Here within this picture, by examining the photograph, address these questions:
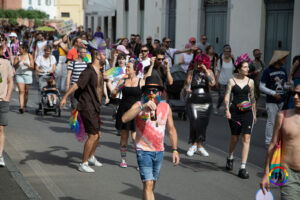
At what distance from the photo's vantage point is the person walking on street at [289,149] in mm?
5312

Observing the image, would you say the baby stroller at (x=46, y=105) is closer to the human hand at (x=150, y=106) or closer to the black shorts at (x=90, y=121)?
the black shorts at (x=90, y=121)

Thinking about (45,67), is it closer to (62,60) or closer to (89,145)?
(62,60)

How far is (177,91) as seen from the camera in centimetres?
1485

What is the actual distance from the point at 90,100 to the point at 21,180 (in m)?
1.65

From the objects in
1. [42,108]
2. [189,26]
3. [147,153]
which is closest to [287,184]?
[147,153]

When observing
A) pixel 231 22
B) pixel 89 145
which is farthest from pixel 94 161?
pixel 231 22

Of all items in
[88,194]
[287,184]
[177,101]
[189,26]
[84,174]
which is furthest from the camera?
[189,26]

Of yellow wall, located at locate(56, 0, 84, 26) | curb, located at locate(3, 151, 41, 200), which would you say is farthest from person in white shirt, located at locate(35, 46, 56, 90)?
yellow wall, located at locate(56, 0, 84, 26)

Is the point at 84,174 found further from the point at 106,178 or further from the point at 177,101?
the point at 177,101

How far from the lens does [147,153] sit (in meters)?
6.07

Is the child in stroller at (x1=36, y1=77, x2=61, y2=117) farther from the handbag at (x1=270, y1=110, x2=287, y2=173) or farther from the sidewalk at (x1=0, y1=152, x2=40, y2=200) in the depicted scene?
the handbag at (x1=270, y1=110, x2=287, y2=173)

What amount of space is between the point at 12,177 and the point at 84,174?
3.60ft

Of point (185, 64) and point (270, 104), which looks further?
point (185, 64)

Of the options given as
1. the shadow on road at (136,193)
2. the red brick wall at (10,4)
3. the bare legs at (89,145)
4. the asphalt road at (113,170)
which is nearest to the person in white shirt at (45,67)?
the asphalt road at (113,170)
